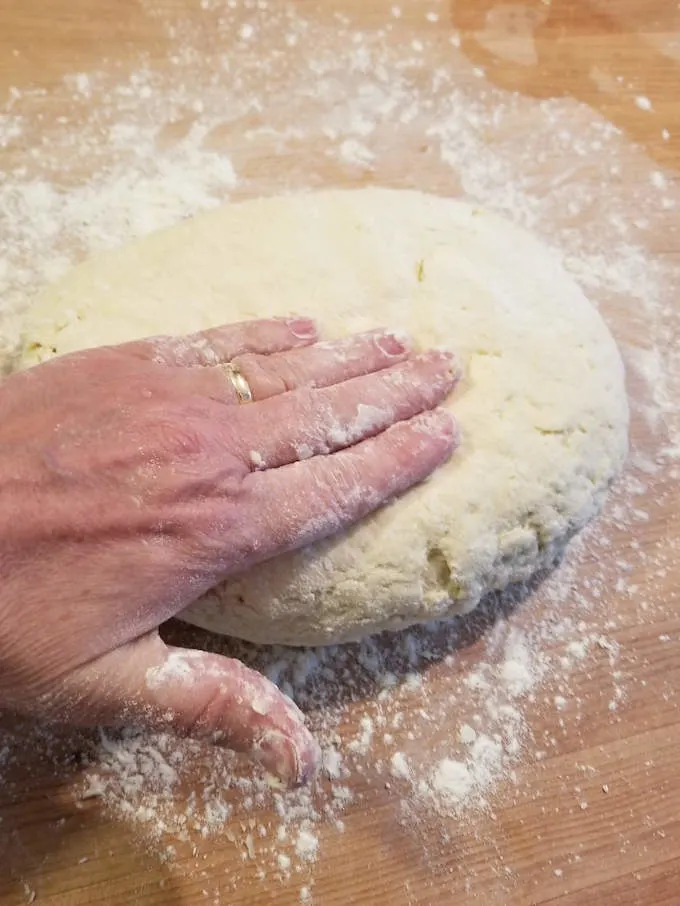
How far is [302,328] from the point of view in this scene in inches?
44.9

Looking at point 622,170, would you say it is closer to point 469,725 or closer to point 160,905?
point 469,725

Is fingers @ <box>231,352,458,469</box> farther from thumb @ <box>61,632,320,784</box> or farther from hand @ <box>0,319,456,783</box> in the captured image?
thumb @ <box>61,632,320,784</box>

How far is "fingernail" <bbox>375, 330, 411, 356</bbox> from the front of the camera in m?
1.14

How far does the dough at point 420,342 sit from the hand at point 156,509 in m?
0.08

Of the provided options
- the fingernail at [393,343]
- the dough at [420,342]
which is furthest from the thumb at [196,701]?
the fingernail at [393,343]

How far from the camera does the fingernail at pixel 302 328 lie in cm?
114

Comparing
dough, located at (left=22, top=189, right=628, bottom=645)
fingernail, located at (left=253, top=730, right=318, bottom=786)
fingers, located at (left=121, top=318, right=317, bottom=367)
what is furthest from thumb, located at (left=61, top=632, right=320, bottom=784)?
fingers, located at (left=121, top=318, right=317, bottom=367)

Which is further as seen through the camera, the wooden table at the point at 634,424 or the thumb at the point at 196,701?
the wooden table at the point at 634,424

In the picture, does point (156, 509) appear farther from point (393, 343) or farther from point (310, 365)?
point (393, 343)

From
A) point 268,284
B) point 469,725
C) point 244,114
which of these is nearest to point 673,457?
point 469,725

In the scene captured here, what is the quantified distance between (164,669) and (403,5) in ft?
5.26

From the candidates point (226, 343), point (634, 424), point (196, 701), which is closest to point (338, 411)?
point (226, 343)

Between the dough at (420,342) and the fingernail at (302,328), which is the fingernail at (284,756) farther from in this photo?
the fingernail at (302,328)

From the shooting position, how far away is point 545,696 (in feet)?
4.31
